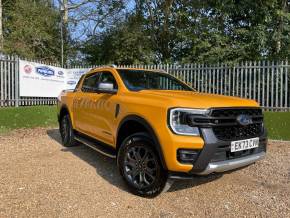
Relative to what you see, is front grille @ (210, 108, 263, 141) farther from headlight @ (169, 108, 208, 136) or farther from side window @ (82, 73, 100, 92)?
side window @ (82, 73, 100, 92)

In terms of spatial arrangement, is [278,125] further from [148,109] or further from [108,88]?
[148,109]

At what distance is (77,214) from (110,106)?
6.15 feet

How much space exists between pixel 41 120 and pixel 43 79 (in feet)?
13.9

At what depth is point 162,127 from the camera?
13.2 feet

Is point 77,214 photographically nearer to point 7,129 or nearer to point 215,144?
point 215,144

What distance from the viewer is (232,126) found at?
422 cm

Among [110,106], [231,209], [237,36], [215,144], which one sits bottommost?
[231,209]

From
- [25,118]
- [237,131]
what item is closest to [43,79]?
[25,118]

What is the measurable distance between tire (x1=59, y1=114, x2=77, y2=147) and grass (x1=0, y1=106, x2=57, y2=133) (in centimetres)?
282

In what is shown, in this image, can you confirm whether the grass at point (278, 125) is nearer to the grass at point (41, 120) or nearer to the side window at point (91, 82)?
the grass at point (41, 120)

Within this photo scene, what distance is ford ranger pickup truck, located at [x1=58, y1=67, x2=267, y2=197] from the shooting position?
12.8 ft

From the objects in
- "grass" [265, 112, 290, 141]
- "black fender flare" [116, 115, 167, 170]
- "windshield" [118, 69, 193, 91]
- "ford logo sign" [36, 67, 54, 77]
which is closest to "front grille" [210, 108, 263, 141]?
"black fender flare" [116, 115, 167, 170]

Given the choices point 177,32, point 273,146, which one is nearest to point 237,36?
point 177,32

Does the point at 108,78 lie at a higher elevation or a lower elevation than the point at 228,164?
higher
